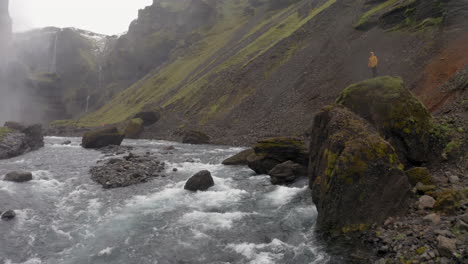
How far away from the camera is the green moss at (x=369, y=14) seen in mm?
56831

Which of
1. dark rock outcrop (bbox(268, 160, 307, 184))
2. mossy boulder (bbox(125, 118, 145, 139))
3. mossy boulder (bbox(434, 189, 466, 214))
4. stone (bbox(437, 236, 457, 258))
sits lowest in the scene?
mossy boulder (bbox(125, 118, 145, 139))

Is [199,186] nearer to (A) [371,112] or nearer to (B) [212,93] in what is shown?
(A) [371,112]

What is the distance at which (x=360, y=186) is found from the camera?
48.3ft

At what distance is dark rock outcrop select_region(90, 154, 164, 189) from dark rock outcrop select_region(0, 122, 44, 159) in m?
20.0

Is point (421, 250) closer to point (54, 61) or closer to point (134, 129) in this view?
point (134, 129)

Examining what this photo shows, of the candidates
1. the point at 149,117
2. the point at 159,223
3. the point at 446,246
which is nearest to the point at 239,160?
the point at 159,223

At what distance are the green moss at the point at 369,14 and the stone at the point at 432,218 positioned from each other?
5121cm

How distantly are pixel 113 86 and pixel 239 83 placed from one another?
363 ft

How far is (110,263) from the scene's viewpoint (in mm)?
14258

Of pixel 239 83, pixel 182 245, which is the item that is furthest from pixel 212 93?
pixel 182 245

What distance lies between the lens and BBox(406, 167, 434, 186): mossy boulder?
648 inches

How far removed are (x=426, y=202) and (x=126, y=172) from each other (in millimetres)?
24825

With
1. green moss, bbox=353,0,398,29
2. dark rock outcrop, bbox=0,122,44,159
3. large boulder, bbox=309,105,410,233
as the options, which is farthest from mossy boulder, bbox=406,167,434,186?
dark rock outcrop, bbox=0,122,44,159

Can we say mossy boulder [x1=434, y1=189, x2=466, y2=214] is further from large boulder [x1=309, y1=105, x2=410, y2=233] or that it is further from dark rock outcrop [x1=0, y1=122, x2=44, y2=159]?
dark rock outcrop [x1=0, y1=122, x2=44, y2=159]
